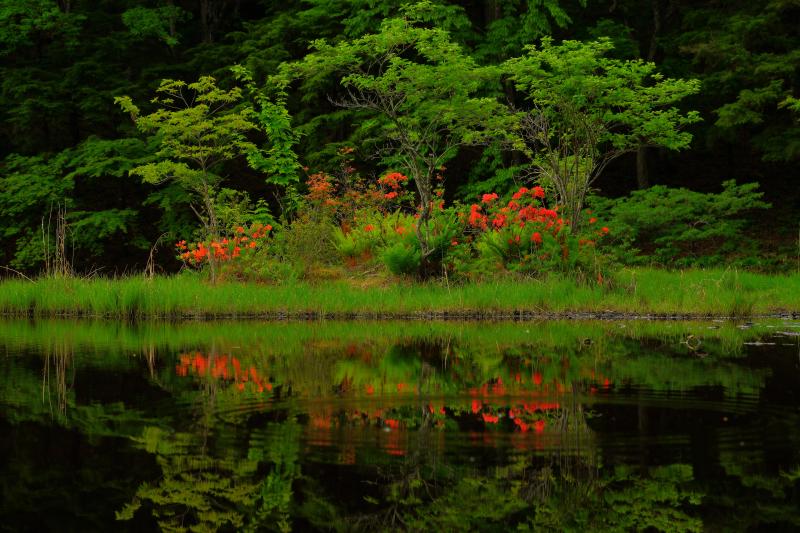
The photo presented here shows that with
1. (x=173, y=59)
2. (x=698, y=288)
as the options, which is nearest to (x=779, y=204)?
(x=698, y=288)

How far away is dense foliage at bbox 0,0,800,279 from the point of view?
57.2 ft

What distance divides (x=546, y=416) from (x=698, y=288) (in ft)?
31.6

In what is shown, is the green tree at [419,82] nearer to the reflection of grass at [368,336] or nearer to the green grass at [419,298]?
the green grass at [419,298]

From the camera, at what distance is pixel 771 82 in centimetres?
2159

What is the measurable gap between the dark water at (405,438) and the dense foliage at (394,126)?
24.2ft

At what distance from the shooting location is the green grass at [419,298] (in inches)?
583

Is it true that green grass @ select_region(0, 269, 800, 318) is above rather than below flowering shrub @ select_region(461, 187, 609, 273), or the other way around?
below

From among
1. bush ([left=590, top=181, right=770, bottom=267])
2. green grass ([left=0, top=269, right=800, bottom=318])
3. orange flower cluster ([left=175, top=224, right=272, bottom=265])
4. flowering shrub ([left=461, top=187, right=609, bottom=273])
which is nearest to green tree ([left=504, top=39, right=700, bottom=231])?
flowering shrub ([left=461, top=187, right=609, bottom=273])

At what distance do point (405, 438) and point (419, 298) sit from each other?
31.3 feet

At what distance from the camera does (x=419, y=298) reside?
1545cm

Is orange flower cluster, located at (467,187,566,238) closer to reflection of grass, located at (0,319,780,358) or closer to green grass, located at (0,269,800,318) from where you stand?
green grass, located at (0,269,800,318)

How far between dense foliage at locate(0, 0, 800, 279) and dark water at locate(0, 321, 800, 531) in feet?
24.2

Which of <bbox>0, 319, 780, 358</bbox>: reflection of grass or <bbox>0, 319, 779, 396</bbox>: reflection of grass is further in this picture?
<bbox>0, 319, 780, 358</bbox>: reflection of grass

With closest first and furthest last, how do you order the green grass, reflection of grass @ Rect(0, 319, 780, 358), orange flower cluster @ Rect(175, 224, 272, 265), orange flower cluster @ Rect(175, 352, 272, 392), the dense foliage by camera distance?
orange flower cluster @ Rect(175, 352, 272, 392), reflection of grass @ Rect(0, 319, 780, 358), the green grass, the dense foliage, orange flower cluster @ Rect(175, 224, 272, 265)
